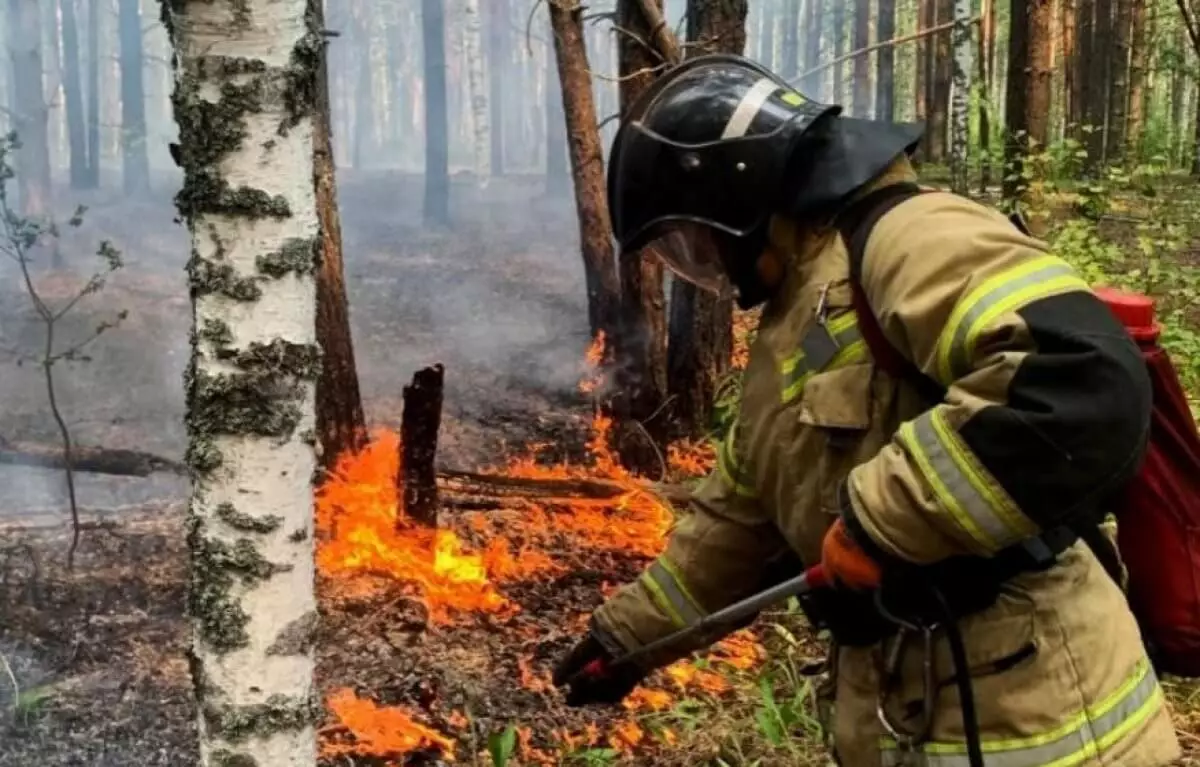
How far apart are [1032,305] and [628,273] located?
6.41m

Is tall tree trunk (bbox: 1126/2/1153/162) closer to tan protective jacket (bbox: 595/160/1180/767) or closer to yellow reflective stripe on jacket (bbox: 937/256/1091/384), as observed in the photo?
tan protective jacket (bbox: 595/160/1180/767)

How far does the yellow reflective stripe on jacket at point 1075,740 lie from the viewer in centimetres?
217

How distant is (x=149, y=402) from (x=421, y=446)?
775cm

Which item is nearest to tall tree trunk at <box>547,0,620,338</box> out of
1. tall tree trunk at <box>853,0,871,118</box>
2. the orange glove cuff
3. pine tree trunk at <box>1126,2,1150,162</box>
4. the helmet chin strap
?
the helmet chin strap

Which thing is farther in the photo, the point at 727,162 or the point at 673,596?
the point at 673,596

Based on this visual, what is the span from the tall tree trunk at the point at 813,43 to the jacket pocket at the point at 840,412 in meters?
48.2

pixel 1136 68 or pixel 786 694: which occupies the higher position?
pixel 1136 68

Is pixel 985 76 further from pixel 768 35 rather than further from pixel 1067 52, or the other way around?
pixel 768 35

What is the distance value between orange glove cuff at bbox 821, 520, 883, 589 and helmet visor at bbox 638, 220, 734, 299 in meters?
0.75

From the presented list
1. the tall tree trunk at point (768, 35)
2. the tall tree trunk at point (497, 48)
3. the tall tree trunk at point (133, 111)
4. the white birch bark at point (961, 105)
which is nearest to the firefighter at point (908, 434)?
the white birch bark at point (961, 105)

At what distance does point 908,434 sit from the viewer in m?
2.00

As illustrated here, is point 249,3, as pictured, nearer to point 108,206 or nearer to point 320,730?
point 320,730

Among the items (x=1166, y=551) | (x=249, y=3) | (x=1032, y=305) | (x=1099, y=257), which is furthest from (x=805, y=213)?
(x=1099, y=257)

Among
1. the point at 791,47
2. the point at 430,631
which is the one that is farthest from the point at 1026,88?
the point at 791,47
